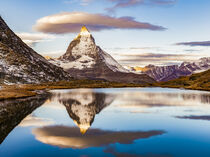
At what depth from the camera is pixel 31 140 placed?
3566 cm

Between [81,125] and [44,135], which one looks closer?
[44,135]

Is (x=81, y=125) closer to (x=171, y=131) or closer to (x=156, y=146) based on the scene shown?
(x=171, y=131)

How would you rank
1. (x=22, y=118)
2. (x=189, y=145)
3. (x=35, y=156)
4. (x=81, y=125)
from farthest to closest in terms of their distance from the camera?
(x=22, y=118), (x=81, y=125), (x=189, y=145), (x=35, y=156)

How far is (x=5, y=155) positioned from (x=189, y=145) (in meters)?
21.0

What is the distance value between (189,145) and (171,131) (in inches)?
363

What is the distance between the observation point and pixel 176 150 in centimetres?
3048

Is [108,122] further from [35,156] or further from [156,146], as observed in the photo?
[35,156]

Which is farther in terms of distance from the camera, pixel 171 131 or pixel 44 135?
pixel 171 131

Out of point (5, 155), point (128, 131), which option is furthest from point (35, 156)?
point (128, 131)

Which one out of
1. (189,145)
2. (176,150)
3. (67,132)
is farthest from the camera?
(67,132)

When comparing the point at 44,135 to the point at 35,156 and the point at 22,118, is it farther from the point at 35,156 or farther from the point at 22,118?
the point at 22,118

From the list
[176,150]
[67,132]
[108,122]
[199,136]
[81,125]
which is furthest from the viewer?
[108,122]

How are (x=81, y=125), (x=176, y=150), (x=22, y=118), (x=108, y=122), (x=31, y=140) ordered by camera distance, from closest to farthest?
(x=176, y=150)
(x=31, y=140)
(x=81, y=125)
(x=108, y=122)
(x=22, y=118)

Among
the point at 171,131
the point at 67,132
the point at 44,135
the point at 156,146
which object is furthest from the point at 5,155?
the point at 171,131
